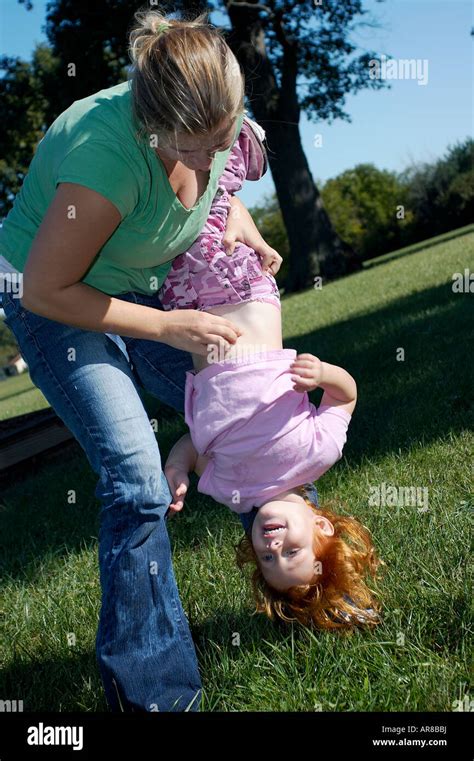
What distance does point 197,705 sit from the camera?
2709mm

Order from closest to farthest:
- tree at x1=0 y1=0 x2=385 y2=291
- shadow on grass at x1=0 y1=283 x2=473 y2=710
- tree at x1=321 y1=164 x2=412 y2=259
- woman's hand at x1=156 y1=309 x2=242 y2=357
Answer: woman's hand at x1=156 y1=309 x2=242 y2=357
shadow on grass at x1=0 y1=283 x2=473 y2=710
tree at x1=0 y1=0 x2=385 y2=291
tree at x1=321 y1=164 x2=412 y2=259

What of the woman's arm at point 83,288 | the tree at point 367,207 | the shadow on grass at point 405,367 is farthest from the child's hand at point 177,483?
the tree at point 367,207

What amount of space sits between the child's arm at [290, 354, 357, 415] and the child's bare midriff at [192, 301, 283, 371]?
0.60ft

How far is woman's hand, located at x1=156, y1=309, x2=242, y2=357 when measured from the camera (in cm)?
265

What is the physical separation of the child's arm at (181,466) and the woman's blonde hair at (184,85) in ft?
4.14

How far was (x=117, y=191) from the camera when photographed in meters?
2.45

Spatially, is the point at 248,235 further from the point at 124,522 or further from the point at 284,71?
the point at 284,71

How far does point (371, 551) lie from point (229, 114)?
1.80m

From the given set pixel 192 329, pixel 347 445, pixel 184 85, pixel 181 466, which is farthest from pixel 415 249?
pixel 184 85

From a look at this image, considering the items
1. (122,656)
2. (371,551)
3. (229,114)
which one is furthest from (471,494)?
(229,114)

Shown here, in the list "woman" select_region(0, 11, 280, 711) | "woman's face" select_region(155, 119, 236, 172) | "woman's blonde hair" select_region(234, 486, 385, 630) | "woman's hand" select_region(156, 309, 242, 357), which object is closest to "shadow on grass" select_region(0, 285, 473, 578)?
"woman's blonde hair" select_region(234, 486, 385, 630)

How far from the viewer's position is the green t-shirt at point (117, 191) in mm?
2455

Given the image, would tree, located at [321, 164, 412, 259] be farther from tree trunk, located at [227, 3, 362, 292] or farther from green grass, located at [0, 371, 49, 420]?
green grass, located at [0, 371, 49, 420]

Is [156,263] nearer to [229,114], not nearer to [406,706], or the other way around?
[229,114]
